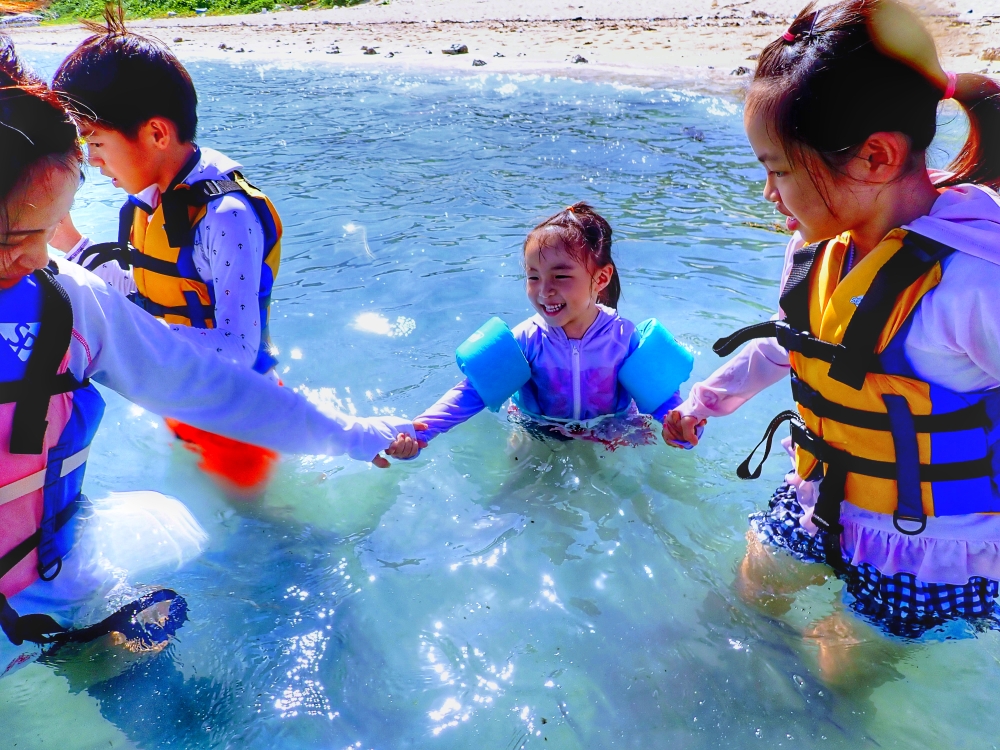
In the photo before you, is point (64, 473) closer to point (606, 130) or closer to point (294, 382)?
point (294, 382)

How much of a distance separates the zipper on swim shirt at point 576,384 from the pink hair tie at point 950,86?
163cm

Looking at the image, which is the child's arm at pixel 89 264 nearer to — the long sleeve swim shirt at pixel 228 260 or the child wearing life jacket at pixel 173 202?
the child wearing life jacket at pixel 173 202

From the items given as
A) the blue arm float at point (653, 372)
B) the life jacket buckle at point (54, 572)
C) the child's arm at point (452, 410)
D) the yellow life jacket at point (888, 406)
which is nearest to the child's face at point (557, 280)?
the blue arm float at point (653, 372)

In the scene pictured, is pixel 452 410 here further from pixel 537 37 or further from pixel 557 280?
pixel 537 37

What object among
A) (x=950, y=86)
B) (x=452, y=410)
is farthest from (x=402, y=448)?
(x=950, y=86)

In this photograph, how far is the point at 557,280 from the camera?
118 inches

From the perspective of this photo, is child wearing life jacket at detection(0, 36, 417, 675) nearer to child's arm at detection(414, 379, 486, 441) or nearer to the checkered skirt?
child's arm at detection(414, 379, 486, 441)

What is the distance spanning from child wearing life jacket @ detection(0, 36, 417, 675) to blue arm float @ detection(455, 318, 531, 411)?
78 cm

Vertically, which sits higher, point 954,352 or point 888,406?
point 954,352

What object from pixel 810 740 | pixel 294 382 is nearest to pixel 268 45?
pixel 294 382

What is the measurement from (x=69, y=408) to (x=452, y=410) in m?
1.40

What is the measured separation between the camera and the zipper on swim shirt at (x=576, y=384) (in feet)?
10.2

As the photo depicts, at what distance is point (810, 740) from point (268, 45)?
20.9 metres

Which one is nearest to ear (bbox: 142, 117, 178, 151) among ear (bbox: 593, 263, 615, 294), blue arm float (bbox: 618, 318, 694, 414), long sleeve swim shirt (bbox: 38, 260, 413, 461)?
A: long sleeve swim shirt (bbox: 38, 260, 413, 461)
